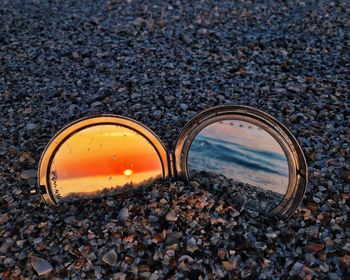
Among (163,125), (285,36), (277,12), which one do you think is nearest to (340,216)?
(163,125)

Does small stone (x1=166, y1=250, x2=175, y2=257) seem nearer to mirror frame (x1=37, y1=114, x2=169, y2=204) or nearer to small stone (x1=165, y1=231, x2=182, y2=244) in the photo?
small stone (x1=165, y1=231, x2=182, y2=244)

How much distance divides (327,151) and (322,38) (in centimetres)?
205

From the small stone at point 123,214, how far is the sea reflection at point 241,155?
0.43 meters

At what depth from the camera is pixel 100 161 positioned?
2.56 m

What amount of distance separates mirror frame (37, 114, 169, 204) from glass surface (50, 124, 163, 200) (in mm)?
19

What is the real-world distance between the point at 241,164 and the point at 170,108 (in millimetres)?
1129

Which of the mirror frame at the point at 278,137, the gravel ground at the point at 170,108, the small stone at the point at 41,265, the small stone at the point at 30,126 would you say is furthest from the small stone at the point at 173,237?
the small stone at the point at 30,126

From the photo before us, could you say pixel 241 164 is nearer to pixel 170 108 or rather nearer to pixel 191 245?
pixel 191 245

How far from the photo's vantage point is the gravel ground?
2.27 metres

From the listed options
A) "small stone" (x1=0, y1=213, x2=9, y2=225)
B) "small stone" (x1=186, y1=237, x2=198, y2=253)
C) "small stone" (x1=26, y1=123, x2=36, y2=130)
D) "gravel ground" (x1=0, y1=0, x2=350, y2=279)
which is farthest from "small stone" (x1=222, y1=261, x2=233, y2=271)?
"small stone" (x1=26, y1=123, x2=36, y2=130)

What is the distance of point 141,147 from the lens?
254 centimetres

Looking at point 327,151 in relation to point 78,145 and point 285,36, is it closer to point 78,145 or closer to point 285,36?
point 78,145

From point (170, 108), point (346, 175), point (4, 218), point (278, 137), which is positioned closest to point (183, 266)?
point (278, 137)

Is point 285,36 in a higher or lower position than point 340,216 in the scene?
higher
